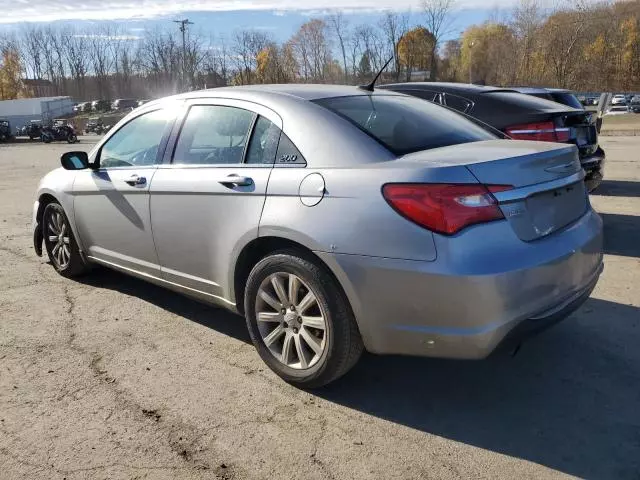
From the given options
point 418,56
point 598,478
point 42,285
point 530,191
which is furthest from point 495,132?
point 418,56

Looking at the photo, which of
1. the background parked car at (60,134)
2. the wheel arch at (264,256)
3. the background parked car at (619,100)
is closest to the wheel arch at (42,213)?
the wheel arch at (264,256)

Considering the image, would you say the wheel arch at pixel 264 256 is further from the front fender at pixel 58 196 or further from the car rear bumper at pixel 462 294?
the front fender at pixel 58 196

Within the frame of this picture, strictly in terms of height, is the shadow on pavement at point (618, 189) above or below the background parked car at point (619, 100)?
below

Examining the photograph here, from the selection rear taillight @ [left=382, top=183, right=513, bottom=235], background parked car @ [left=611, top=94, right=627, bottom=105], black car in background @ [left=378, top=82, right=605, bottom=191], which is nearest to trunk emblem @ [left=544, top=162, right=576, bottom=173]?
rear taillight @ [left=382, top=183, right=513, bottom=235]

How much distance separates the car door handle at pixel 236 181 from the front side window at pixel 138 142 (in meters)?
0.82

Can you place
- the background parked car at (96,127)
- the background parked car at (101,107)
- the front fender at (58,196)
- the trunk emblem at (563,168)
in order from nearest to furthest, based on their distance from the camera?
the trunk emblem at (563,168)
the front fender at (58,196)
the background parked car at (96,127)
the background parked car at (101,107)

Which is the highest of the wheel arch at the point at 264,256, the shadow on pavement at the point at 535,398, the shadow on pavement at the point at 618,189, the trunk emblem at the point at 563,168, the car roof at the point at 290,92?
the car roof at the point at 290,92

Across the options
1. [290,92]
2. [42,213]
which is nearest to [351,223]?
[290,92]

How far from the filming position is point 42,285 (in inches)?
208

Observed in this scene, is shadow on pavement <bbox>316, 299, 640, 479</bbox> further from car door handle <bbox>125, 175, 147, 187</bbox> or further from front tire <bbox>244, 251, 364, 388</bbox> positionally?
car door handle <bbox>125, 175, 147, 187</bbox>

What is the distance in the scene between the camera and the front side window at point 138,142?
13.5 feet

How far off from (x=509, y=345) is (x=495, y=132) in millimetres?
1781

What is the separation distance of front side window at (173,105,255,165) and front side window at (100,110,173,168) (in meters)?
0.25

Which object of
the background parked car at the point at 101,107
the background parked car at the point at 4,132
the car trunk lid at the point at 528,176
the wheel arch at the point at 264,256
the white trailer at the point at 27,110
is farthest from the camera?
the background parked car at the point at 101,107
